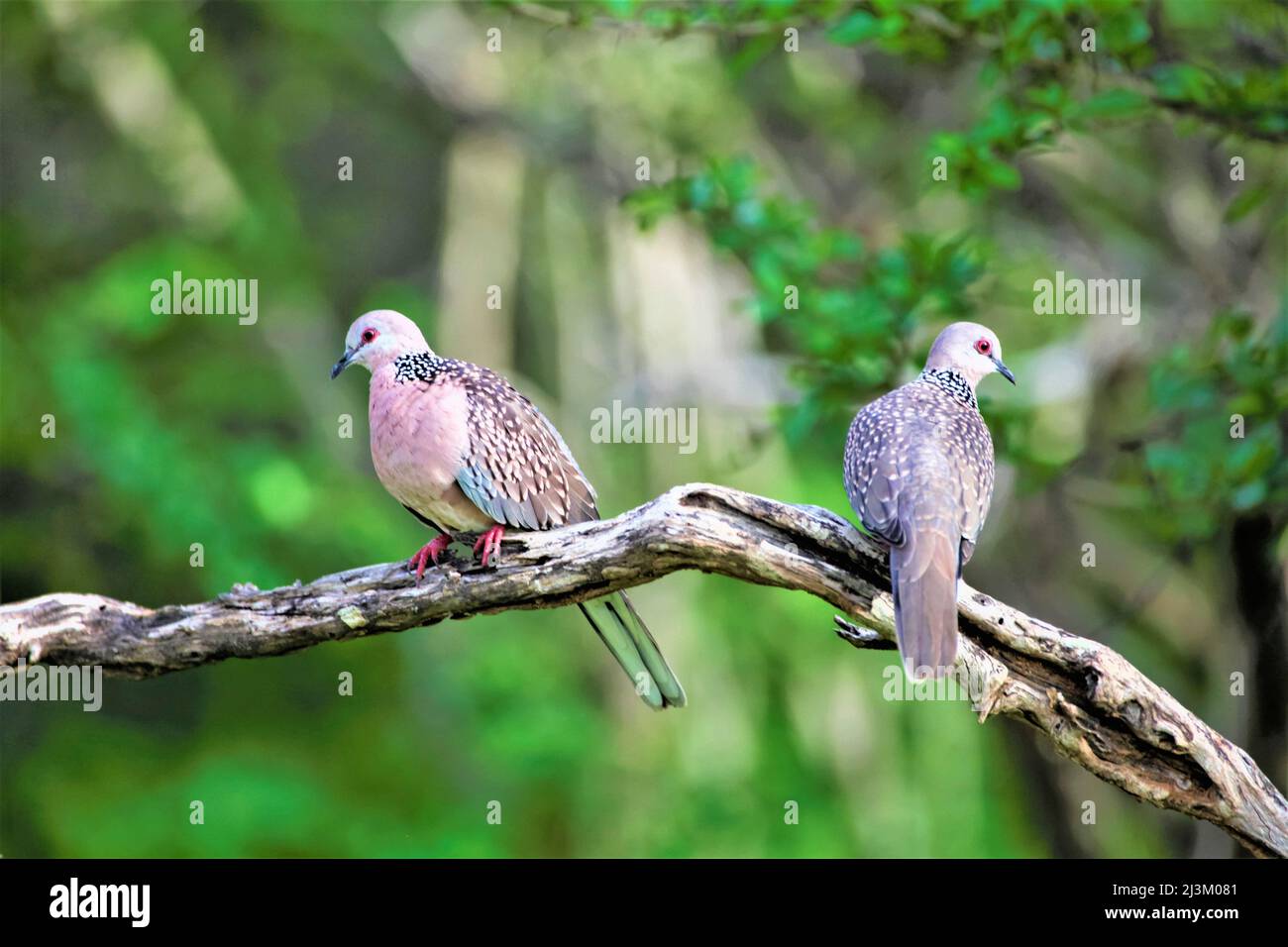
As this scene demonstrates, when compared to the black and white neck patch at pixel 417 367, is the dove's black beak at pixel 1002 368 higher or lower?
lower

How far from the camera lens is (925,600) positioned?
445 centimetres

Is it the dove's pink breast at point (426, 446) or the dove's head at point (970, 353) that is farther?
the dove's head at point (970, 353)

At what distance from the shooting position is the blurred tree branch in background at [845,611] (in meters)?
4.74

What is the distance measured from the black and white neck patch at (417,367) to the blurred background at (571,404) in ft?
7.02

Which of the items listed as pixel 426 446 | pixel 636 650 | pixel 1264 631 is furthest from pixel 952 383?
pixel 1264 631

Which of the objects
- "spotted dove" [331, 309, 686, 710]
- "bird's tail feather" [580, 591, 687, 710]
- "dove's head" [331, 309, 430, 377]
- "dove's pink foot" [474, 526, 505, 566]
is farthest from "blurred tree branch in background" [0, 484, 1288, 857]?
"dove's head" [331, 309, 430, 377]

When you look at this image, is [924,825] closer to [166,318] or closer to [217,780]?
[217,780]

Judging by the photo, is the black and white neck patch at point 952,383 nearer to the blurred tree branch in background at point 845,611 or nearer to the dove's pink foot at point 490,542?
the blurred tree branch in background at point 845,611

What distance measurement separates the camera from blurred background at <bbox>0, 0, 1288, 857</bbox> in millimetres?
9172

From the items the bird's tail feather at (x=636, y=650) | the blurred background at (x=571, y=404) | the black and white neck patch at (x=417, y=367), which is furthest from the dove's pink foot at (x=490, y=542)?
the blurred background at (x=571, y=404)

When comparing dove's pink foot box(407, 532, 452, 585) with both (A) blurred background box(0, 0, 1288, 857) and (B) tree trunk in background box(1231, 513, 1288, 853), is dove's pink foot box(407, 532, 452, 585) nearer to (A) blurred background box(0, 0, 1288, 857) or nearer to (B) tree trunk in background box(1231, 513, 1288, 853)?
(A) blurred background box(0, 0, 1288, 857)

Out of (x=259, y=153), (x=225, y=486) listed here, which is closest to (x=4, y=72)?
(x=259, y=153)

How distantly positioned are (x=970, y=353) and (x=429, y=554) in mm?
2166

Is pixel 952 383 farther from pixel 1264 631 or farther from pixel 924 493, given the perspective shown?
pixel 1264 631
